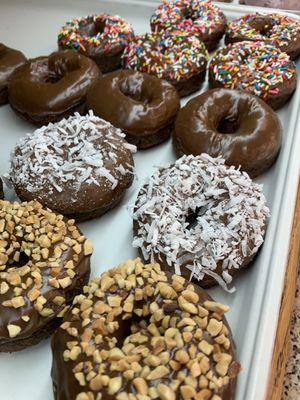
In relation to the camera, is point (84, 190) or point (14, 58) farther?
point (14, 58)

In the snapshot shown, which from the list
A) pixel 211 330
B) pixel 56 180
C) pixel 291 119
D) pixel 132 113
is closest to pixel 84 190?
pixel 56 180

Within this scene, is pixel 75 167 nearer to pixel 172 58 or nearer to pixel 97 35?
pixel 172 58

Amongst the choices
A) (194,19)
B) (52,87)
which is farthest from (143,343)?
(194,19)

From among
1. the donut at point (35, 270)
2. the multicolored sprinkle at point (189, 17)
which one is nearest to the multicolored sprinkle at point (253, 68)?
the multicolored sprinkle at point (189, 17)

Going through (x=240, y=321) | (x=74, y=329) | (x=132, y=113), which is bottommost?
(x=240, y=321)

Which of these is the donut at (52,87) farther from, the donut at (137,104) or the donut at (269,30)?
the donut at (269,30)

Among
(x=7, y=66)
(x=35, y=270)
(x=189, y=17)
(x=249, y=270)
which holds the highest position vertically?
(x=189, y=17)

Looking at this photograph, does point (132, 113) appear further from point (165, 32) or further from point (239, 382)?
point (239, 382)
